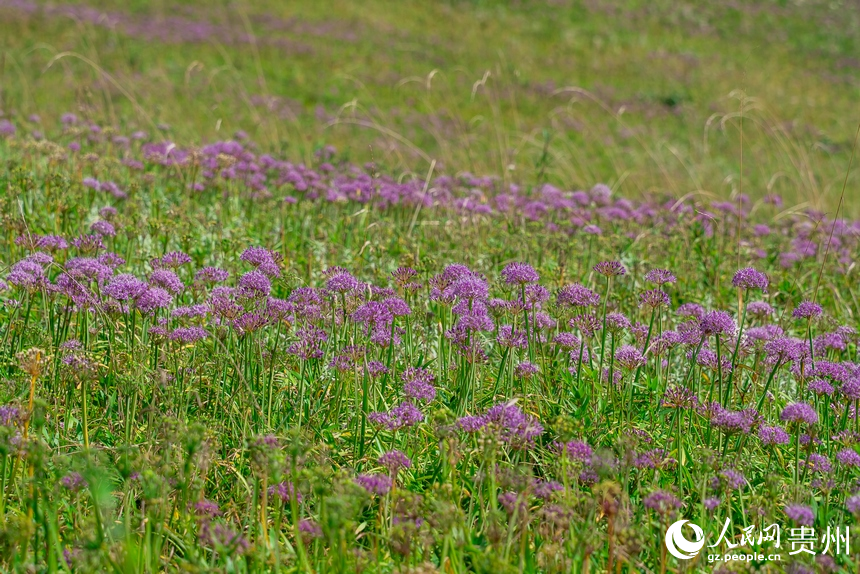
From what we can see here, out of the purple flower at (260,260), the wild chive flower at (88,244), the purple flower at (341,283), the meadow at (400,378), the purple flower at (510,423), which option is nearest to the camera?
the meadow at (400,378)

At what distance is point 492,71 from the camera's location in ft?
74.0

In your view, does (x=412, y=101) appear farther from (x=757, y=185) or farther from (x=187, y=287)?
(x=187, y=287)

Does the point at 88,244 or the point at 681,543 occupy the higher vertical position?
the point at 88,244

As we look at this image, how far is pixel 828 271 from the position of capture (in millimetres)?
6074

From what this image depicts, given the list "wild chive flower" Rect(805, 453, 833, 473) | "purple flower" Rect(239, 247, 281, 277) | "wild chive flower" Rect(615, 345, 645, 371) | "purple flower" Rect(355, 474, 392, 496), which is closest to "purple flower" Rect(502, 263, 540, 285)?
"wild chive flower" Rect(615, 345, 645, 371)

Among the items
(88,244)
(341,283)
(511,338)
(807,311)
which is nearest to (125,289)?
(341,283)

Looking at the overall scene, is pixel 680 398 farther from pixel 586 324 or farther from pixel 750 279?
pixel 750 279

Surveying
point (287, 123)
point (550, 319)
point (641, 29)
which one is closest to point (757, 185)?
point (287, 123)

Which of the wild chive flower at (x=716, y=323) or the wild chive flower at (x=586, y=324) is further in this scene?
the wild chive flower at (x=586, y=324)

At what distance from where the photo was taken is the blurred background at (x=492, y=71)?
15344 millimetres

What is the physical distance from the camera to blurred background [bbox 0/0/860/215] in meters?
15.3

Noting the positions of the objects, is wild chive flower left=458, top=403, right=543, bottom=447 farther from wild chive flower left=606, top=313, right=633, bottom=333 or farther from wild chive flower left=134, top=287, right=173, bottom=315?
wild chive flower left=134, top=287, right=173, bottom=315

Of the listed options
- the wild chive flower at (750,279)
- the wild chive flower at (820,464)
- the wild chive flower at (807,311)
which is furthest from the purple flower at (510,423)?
the wild chive flower at (807,311)

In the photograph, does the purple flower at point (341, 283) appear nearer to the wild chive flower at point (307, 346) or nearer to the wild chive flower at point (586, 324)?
the wild chive flower at point (307, 346)
